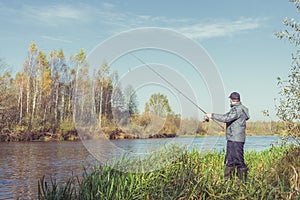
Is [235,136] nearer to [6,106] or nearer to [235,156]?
[235,156]

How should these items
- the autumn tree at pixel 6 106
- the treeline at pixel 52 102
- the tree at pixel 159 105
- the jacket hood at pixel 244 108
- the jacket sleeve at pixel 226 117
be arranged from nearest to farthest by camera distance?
the jacket sleeve at pixel 226 117 < the jacket hood at pixel 244 108 < the tree at pixel 159 105 < the treeline at pixel 52 102 < the autumn tree at pixel 6 106

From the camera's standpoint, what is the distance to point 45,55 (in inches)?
1695

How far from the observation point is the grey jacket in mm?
6672

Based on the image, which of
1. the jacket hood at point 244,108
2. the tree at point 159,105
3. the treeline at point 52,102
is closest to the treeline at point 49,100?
the treeline at point 52,102

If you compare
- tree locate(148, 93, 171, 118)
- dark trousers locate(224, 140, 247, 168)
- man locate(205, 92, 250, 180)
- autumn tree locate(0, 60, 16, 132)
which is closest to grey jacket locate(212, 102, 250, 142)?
man locate(205, 92, 250, 180)

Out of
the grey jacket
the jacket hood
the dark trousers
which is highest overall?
the jacket hood

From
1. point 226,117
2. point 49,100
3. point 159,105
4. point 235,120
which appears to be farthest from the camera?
point 49,100

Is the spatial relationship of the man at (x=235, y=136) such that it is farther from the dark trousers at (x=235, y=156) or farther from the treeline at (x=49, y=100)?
the treeline at (x=49, y=100)

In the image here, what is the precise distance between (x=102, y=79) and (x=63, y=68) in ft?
81.7

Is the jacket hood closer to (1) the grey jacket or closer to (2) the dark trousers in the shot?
(1) the grey jacket

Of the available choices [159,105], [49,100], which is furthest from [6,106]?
[159,105]

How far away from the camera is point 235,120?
6766 millimetres

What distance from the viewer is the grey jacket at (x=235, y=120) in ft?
21.9

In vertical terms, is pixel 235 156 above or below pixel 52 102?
below
